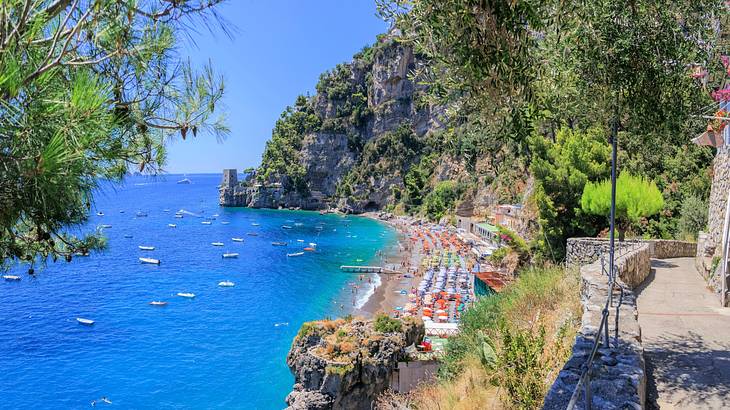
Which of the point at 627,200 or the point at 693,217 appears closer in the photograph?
the point at 627,200

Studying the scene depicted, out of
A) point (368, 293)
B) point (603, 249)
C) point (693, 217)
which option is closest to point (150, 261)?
point (368, 293)

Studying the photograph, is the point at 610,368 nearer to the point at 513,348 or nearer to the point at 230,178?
the point at 513,348

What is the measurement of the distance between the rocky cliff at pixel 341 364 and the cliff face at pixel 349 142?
62.8m

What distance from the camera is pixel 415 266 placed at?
3997 centimetres

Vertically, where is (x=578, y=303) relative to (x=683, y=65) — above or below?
below

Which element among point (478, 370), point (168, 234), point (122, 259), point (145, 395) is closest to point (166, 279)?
point (122, 259)

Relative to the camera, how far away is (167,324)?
2761 centimetres

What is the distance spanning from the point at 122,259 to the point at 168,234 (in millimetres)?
16380

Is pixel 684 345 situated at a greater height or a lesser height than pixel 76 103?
lesser

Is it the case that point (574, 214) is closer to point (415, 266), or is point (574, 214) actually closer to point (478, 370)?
point (478, 370)

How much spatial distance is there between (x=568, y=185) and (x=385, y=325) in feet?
30.7

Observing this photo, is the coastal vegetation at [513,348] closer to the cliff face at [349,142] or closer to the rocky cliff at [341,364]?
the rocky cliff at [341,364]

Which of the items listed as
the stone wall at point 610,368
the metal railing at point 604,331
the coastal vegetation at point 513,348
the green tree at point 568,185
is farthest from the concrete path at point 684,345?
the green tree at point 568,185

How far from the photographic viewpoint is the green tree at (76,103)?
232 centimetres
